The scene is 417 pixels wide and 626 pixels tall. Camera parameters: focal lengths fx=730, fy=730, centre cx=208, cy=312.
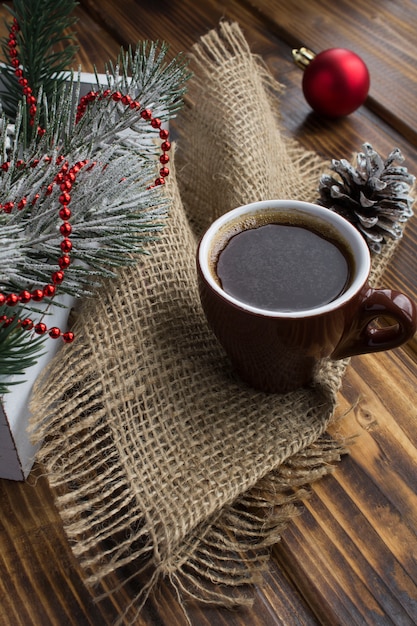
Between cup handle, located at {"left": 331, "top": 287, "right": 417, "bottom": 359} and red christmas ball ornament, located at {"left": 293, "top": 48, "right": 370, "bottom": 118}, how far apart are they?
13.4 inches

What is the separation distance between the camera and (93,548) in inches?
18.9

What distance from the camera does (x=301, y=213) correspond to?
551 millimetres

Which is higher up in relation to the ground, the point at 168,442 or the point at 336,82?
the point at 336,82

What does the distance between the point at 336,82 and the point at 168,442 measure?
453mm

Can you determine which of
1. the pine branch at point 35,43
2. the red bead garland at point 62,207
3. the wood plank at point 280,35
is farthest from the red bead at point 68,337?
the wood plank at point 280,35

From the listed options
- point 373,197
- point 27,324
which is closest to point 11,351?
point 27,324

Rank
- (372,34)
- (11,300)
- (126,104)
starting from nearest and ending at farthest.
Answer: (11,300)
(126,104)
(372,34)

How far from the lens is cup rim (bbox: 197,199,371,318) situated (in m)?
0.48

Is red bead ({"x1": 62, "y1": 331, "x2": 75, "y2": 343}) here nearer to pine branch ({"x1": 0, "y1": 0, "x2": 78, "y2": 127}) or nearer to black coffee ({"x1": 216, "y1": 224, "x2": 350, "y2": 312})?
black coffee ({"x1": 216, "y1": 224, "x2": 350, "y2": 312})

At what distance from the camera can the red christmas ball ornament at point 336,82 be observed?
0.77 m

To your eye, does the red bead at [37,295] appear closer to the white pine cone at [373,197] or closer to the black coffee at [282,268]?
the black coffee at [282,268]

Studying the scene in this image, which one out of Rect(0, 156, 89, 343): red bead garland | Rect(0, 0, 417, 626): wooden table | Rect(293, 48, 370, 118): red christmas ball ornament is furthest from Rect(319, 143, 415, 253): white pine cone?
Rect(0, 156, 89, 343): red bead garland

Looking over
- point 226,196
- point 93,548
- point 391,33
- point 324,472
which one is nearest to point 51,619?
point 93,548

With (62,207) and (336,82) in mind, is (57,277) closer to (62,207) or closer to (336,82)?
(62,207)
